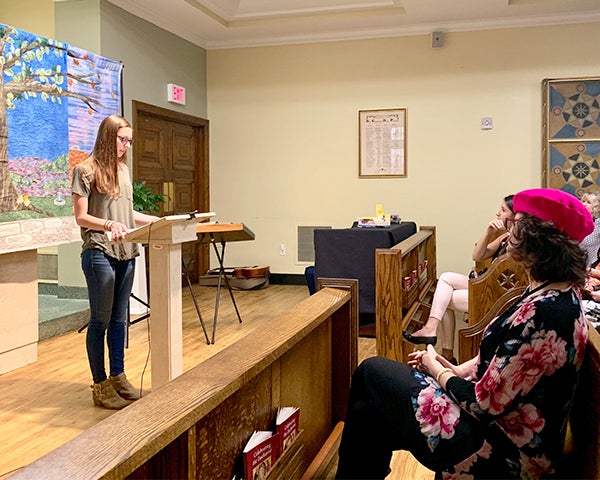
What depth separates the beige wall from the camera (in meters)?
6.34

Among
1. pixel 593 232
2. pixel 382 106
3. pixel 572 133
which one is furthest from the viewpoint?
pixel 382 106

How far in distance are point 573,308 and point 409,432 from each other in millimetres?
517

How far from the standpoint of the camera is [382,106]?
670 cm

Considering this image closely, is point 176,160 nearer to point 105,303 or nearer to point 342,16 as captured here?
point 342,16

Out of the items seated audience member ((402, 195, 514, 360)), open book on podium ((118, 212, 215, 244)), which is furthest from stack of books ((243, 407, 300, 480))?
seated audience member ((402, 195, 514, 360))

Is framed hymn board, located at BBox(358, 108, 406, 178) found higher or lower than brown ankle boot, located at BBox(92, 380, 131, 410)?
higher

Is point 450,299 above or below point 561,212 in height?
below

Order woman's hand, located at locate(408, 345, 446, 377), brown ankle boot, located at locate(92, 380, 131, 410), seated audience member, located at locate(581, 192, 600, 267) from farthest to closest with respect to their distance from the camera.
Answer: seated audience member, located at locate(581, 192, 600, 267) → brown ankle boot, located at locate(92, 380, 131, 410) → woman's hand, located at locate(408, 345, 446, 377)

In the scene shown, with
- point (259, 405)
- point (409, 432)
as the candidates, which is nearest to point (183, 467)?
point (259, 405)

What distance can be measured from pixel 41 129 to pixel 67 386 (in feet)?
5.44

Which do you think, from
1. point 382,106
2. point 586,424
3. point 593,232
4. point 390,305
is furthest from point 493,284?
point 382,106

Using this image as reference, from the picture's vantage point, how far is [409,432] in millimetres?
1698

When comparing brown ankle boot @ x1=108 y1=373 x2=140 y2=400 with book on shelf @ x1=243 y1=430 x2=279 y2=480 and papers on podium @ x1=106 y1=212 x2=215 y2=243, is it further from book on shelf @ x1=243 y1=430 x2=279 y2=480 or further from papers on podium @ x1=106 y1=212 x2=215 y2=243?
book on shelf @ x1=243 y1=430 x2=279 y2=480

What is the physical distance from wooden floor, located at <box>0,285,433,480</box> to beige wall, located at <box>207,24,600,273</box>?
1.70m
